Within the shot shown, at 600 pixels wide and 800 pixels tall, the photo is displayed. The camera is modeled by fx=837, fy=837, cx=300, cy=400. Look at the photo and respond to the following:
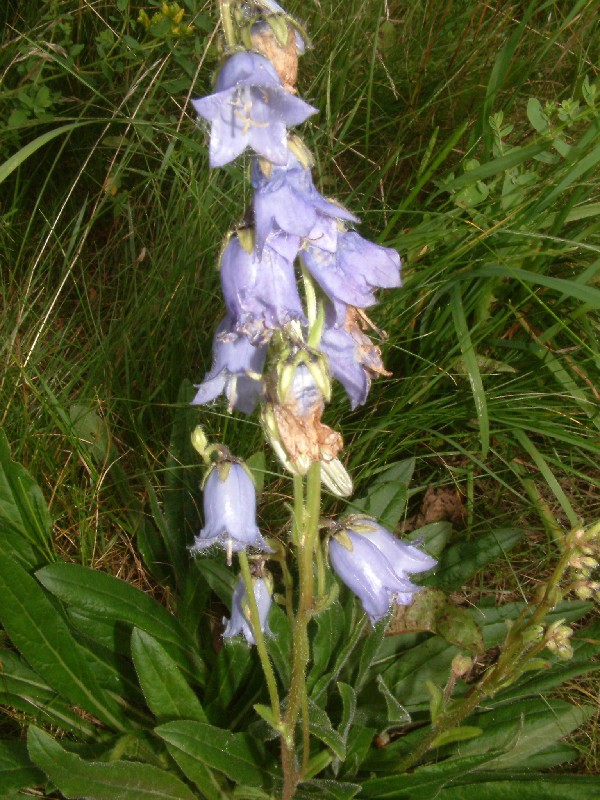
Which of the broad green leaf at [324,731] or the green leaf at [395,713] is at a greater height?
the broad green leaf at [324,731]

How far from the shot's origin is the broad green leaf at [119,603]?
2.28 m

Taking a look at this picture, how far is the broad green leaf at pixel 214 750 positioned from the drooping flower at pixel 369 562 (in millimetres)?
504

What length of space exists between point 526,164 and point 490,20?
77cm

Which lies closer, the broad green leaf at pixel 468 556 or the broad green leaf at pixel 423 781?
the broad green leaf at pixel 423 781

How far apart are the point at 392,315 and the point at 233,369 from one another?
120 cm

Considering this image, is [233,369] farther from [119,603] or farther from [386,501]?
[386,501]

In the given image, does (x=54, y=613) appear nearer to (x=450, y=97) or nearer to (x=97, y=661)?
(x=97, y=661)

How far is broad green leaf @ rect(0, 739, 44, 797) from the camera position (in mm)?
2221

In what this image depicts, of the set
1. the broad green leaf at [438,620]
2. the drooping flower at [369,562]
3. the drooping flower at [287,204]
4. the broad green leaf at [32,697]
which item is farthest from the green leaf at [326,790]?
the drooping flower at [287,204]

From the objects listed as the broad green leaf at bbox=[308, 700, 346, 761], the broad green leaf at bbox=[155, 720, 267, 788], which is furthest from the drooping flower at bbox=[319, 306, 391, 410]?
the broad green leaf at bbox=[155, 720, 267, 788]

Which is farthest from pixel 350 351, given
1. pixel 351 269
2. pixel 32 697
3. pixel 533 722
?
pixel 32 697

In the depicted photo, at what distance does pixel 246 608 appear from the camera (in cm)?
198

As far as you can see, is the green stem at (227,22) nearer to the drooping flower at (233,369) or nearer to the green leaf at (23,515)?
the drooping flower at (233,369)

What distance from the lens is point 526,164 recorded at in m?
3.30
